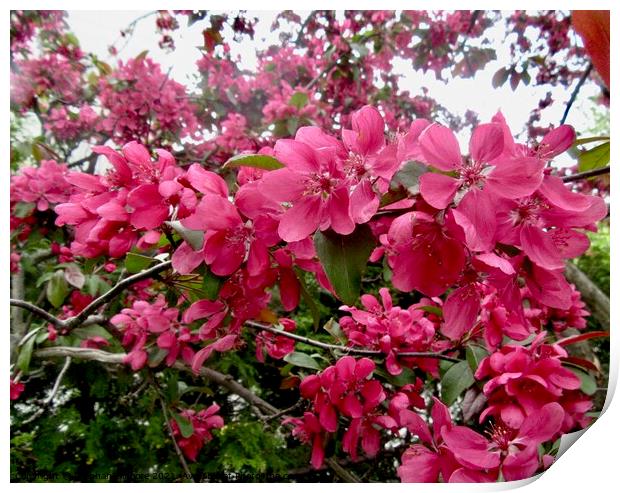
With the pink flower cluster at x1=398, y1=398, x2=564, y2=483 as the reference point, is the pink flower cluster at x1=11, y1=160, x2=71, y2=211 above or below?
above

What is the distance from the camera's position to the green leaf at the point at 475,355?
0.61 metres

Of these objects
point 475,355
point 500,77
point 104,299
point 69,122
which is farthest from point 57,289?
point 500,77

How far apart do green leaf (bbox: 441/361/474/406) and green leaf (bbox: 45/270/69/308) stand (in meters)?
0.69

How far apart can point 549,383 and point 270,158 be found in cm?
39

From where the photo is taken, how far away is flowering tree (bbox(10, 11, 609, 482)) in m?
0.35

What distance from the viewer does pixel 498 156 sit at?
0.34 m

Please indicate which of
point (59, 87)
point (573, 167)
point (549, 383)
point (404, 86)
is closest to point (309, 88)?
point (404, 86)

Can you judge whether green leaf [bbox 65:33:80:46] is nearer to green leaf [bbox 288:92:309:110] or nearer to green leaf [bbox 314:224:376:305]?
green leaf [bbox 288:92:309:110]

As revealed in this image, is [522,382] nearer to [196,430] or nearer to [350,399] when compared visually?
[350,399]

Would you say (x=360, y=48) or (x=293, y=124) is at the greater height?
(x=360, y=48)

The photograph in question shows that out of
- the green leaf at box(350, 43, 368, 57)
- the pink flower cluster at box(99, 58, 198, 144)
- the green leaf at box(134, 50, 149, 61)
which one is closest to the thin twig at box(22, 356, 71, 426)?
the pink flower cluster at box(99, 58, 198, 144)

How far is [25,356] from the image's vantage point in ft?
2.84

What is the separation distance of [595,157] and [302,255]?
410mm
